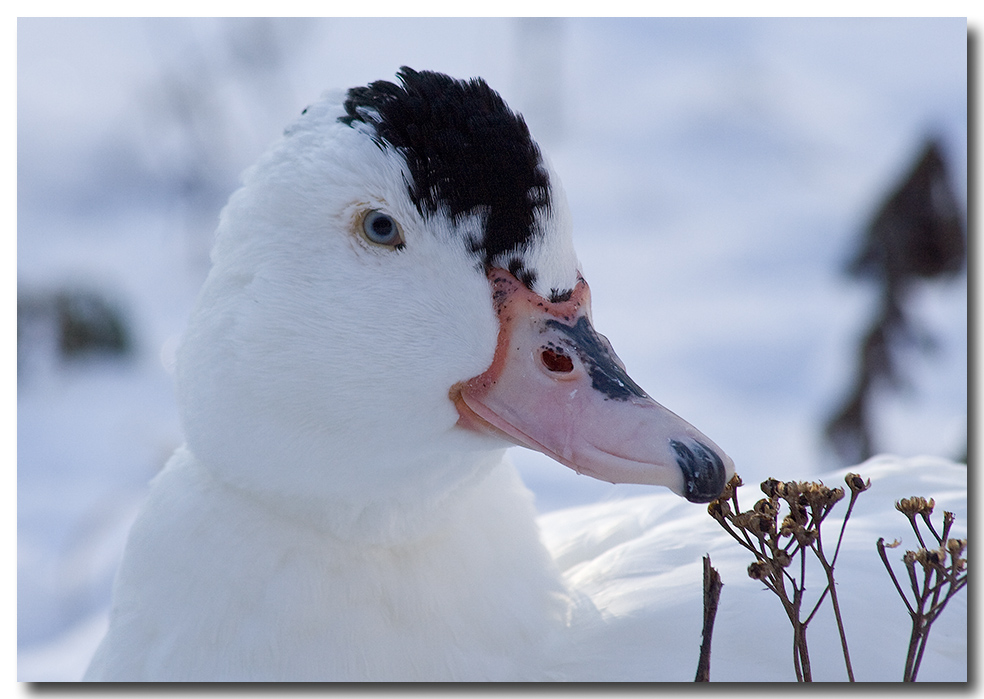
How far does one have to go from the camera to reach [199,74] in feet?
7.27

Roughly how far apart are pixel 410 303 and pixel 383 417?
0.13 meters

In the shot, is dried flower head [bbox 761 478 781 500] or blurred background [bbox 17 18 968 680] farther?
blurred background [bbox 17 18 968 680]

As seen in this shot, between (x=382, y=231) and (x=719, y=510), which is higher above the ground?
(x=382, y=231)

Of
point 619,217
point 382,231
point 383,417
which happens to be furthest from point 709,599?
point 619,217

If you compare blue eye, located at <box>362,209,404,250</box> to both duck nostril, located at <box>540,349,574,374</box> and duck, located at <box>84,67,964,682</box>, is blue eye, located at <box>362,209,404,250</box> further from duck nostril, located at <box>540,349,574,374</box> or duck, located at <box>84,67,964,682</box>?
duck nostril, located at <box>540,349,574,374</box>

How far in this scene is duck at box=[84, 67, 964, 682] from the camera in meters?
1.04

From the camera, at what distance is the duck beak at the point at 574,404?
3.08 ft

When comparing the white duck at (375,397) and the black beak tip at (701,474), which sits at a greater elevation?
the white duck at (375,397)

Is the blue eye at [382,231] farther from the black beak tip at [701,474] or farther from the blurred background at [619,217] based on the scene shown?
the blurred background at [619,217]

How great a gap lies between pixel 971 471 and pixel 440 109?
955mm

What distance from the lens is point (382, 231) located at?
106 cm

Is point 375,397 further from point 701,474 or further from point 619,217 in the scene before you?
point 619,217

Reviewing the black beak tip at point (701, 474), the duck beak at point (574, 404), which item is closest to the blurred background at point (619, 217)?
the duck beak at point (574, 404)

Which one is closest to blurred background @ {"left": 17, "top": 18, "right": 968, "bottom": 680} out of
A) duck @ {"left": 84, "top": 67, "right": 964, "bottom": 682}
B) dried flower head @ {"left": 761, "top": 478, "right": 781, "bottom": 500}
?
duck @ {"left": 84, "top": 67, "right": 964, "bottom": 682}
